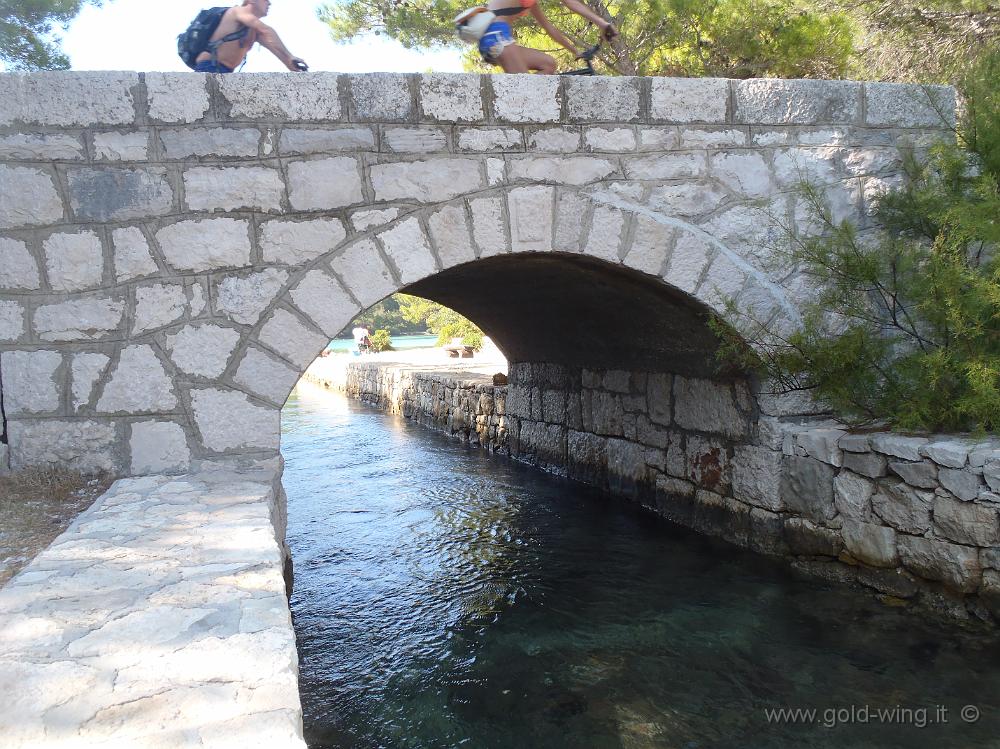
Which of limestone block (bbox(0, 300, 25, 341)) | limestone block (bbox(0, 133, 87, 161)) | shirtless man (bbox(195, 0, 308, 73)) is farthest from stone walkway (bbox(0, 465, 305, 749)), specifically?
shirtless man (bbox(195, 0, 308, 73))

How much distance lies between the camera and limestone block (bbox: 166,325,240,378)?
320 centimetres

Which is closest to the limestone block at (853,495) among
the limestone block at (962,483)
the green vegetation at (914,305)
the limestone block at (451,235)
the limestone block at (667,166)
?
the green vegetation at (914,305)

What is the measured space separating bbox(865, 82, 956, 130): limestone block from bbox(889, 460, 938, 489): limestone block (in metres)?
1.83

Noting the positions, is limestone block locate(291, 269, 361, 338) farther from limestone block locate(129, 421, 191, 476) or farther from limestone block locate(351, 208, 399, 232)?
limestone block locate(129, 421, 191, 476)

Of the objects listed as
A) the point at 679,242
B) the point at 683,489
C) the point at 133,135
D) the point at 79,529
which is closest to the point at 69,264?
the point at 133,135

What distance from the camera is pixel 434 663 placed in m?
3.13

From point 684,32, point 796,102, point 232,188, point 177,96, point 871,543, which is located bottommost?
point 871,543

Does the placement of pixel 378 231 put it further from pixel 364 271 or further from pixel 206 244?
pixel 206 244

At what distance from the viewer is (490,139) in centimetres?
345

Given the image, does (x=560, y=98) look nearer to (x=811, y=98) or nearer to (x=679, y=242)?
(x=679, y=242)

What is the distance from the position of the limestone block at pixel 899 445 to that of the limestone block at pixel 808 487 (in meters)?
0.35

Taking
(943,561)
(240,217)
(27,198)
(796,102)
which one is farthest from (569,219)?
(27,198)

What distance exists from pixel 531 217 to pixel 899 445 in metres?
1.90

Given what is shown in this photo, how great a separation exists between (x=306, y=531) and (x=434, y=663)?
2.07 meters
